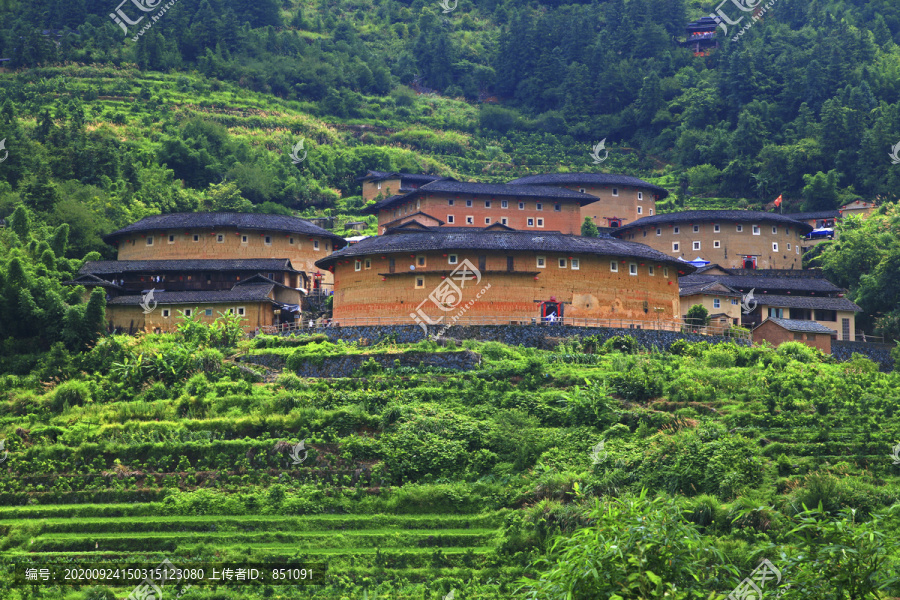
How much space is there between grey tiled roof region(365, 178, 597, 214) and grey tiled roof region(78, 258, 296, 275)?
15.7 meters

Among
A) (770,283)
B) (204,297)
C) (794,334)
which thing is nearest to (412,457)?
(204,297)

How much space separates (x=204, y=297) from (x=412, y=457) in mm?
20557

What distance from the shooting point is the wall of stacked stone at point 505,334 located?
43.0m

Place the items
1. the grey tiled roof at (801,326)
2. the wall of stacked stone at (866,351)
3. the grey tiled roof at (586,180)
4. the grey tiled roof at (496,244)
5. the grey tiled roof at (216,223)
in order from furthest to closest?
the grey tiled roof at (586,180) < the grey tiled roof at (216,223) < the wall of stacked stone at (866,351) < the grey tiled roof at (801,326) < the grey tiled roof at (496,244)

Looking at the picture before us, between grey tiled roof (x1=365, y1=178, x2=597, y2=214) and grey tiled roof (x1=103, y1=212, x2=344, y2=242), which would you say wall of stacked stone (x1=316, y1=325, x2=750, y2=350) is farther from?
grey tiled roof (x1=365, y1=178, x2=597, y2=214)

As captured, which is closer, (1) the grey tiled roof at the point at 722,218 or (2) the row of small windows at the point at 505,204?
(1) the grey tiled roof at the point at 722,218

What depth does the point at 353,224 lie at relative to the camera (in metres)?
70.8

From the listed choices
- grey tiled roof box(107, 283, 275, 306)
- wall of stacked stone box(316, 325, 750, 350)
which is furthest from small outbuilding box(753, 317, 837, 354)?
grey tiled roof box(107, 283, 275, 306)

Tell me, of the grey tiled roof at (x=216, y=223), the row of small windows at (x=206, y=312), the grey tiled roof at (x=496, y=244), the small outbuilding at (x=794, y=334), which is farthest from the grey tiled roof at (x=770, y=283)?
the row of small windows at (x=206, y=312)

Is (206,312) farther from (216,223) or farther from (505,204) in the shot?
(505,204)

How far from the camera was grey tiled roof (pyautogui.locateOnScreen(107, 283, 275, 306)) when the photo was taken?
159 ft

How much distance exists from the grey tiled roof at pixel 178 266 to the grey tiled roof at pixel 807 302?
26.3 meters

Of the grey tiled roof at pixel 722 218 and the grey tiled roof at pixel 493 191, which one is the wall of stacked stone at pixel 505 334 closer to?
the grey tiled roof at pixel 493 191

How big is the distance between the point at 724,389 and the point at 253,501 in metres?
18.1
